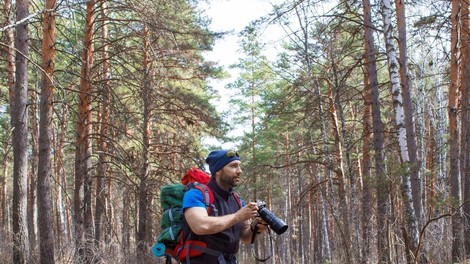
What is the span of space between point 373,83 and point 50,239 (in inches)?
293

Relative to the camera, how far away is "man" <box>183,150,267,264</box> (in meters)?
3.05

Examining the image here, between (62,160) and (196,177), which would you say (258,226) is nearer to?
(196,177)

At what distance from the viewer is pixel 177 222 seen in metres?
3.54

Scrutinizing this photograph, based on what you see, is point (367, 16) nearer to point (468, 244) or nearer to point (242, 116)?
point (468, 244)

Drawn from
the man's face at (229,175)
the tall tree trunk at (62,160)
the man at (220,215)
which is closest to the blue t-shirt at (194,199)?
the man at (220,215)

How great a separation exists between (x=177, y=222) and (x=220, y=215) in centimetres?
38

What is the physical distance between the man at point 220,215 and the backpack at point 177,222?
5 cm

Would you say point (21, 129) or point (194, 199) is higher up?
point (21, 129)

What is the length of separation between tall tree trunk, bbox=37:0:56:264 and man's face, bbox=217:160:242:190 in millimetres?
5042

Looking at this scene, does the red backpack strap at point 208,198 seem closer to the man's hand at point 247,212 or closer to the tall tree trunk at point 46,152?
the man's hand at point 247,212

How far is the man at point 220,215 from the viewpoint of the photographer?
3.05m

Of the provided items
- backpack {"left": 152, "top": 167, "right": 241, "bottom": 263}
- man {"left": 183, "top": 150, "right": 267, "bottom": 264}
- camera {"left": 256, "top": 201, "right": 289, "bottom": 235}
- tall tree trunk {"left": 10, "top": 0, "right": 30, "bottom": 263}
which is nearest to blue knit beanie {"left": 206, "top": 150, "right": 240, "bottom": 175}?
man {"left": 183, "top": 150, "right": 267, "bottom": 264}

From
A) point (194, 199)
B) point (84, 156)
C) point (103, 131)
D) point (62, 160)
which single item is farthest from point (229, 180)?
point (62, 160)

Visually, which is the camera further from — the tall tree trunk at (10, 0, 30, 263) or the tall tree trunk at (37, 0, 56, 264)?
the tall tree trunk at (10, 0, 30, 263)
